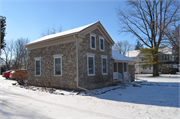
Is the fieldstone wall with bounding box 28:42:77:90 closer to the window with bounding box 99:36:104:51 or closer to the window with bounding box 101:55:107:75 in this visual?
the window with bounding box 99:36:104:51

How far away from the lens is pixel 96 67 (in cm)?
1338

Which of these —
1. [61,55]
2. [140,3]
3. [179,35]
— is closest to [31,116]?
[61,55]

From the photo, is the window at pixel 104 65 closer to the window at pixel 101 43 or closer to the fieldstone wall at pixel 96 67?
the fieldstone wall at pixel 96 67

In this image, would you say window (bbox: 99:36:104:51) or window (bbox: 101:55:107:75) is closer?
window (bbox: 99:36:104:51)

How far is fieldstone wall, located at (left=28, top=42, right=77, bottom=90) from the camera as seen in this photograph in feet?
38.0

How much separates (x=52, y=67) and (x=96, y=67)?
4.07 metres

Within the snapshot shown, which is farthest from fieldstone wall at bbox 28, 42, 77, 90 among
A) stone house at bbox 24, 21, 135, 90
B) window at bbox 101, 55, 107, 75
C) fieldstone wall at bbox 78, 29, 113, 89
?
window at bbox 101, 55, 107, 75

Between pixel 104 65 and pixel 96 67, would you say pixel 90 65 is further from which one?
pixel 104 65

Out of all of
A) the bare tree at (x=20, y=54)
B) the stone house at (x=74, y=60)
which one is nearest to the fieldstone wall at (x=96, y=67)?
the stone house at (x=74, y=60)

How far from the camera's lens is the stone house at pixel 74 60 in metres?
11.5

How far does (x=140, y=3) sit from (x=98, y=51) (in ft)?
68.2

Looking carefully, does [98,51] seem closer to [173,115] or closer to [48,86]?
[48,86]

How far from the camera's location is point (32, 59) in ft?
50.3

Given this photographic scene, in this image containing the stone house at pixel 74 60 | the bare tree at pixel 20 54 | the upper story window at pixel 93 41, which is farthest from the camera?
the bare tree at pixel 20 54
